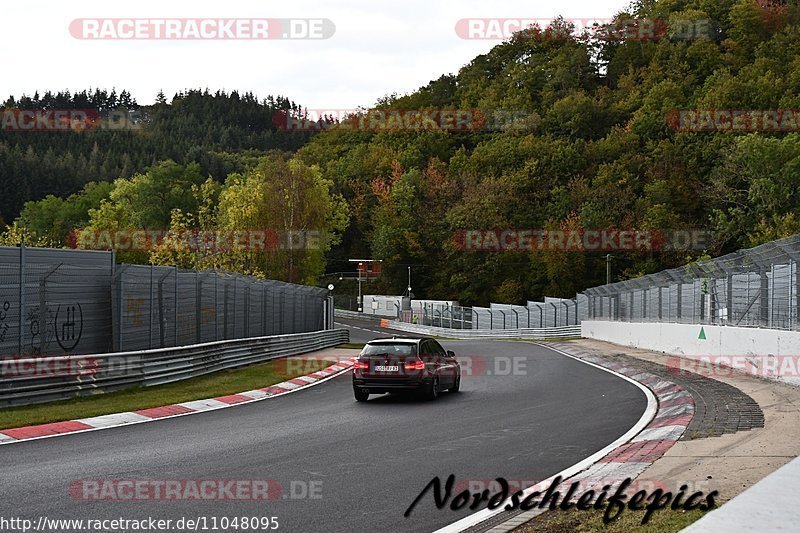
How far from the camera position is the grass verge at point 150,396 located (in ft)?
47.4

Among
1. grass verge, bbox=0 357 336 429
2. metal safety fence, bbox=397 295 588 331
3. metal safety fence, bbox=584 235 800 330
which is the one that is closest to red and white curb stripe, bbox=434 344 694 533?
metal safety fence, bbox=584 235 800 330

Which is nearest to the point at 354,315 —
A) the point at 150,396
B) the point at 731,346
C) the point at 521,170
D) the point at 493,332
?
the point at 521,170

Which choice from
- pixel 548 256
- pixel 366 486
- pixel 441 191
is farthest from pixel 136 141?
pixel 366 486

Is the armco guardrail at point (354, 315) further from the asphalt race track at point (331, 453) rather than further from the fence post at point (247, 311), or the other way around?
the asphalt race track at point (331, 453)

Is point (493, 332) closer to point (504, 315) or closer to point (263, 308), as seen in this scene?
point (504, 315)

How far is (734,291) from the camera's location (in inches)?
902

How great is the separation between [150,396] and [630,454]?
35.1 feet

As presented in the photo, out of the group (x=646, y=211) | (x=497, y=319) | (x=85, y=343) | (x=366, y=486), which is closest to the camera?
(x=366, y=486)

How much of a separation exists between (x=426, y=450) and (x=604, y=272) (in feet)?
289

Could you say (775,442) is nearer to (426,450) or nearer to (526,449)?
(526,449)

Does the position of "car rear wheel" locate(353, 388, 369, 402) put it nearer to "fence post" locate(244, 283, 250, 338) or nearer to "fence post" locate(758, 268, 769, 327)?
"fence post" locate(758, 268, 769, 327)

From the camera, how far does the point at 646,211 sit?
314 ft

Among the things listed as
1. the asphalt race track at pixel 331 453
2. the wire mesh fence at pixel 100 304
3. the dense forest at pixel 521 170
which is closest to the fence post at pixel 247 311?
the wire mesh fence at pixel 100 304

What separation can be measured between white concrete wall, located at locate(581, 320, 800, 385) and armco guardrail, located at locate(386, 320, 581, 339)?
2053 cm
